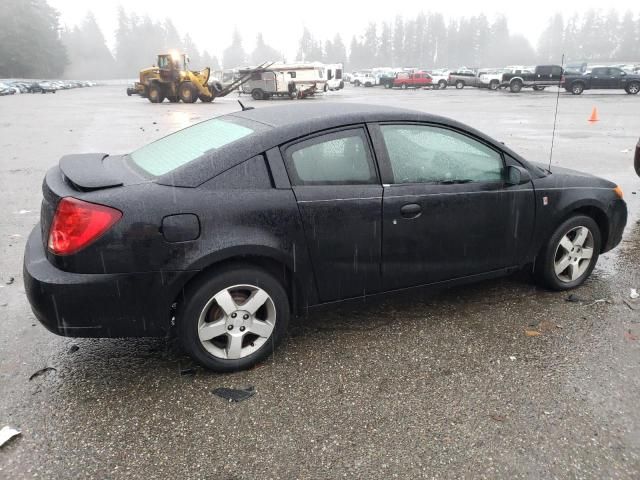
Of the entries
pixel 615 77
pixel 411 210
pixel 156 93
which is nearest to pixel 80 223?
pixel 411 210

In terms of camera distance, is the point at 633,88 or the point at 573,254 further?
the point at 633,88

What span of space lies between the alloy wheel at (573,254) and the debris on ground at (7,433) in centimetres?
380

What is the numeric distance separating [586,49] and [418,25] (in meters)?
48.4

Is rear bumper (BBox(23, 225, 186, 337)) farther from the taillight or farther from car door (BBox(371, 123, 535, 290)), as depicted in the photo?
car door (BBox(371, 123, 535, 290))

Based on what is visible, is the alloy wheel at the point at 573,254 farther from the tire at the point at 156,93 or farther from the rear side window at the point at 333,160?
the tire at the point at 156,93

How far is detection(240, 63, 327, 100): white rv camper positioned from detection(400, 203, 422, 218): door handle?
112ft

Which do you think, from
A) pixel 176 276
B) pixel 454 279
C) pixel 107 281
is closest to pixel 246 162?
pixel 176 276

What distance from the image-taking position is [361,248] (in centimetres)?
334

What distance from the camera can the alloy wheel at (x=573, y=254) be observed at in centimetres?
420

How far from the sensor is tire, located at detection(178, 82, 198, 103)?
99.8ft

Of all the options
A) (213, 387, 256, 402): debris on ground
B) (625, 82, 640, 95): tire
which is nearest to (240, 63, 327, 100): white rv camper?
(625, 82, 640, 95): tire

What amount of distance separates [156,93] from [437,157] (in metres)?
30.7

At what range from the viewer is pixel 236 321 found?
309cm

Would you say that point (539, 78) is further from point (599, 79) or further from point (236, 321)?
point (236, 321)
